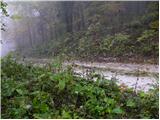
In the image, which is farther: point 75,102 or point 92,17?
point 92,17

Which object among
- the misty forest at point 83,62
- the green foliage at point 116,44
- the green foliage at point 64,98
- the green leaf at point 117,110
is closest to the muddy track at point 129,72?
the misty forest at point 83,62

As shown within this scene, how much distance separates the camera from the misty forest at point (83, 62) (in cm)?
546

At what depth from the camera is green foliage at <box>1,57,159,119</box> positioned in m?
5.19

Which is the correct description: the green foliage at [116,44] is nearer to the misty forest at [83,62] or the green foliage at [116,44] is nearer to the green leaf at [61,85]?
the misty forest at [83,62]

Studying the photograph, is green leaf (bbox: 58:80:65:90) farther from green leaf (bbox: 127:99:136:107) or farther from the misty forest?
green leaf (bbox: 127:99:136:107)

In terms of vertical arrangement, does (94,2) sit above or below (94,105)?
above

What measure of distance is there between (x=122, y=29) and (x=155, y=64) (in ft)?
21.8

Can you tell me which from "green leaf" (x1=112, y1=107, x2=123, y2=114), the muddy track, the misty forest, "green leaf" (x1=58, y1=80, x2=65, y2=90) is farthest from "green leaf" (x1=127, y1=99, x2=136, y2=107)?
the muddy track

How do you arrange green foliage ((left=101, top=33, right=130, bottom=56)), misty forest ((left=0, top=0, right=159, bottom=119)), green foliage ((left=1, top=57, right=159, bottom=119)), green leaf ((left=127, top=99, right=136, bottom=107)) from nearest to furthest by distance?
1. green foliage ((left=1, top=57, right=159, bottom=119))
2. misty forest ((left=0, top=0, right=159, bottom=119))
3. green leaf ((left=127, top=99, right=136, bottom=107))
4. green foliage ((left=101, top=33, right=130, bottom=56))

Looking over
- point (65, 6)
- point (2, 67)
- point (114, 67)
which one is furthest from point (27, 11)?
point (2, 67)

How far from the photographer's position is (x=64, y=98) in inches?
228

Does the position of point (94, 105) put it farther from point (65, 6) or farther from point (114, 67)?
point (65, 6)

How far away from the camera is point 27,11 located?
2689cm

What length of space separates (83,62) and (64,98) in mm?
9090
